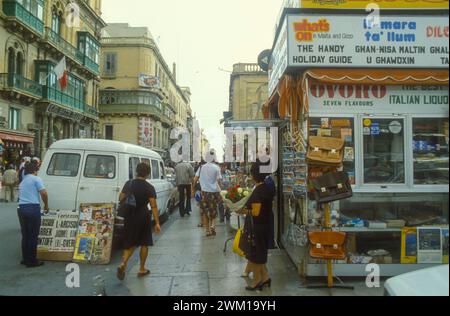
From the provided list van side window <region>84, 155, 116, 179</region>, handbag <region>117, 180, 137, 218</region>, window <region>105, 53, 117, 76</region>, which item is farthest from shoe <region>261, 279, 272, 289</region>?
window <region>105, 53, 117, 76</region>

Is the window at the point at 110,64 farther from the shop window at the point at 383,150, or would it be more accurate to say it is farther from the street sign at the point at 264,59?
the shop window at the point at 383,150

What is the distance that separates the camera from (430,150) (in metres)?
6.21

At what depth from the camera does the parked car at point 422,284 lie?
2776 mm

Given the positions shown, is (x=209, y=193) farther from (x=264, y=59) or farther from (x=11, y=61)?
(x=11, y=61)

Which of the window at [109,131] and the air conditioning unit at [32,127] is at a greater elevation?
the window at [109,131]

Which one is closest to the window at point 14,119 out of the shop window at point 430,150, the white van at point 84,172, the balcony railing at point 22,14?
the balcony railing at point 22,14

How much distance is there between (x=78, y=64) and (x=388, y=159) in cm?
3361

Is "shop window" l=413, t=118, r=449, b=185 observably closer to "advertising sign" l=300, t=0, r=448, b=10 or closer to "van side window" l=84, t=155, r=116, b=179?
"advertising sign" l=300, t=0, r=448, b=10

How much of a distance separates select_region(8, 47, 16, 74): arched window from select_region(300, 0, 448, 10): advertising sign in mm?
24686

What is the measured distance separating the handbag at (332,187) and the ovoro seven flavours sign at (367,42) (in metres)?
1.64

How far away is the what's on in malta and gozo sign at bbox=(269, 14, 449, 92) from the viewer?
5965 mm
